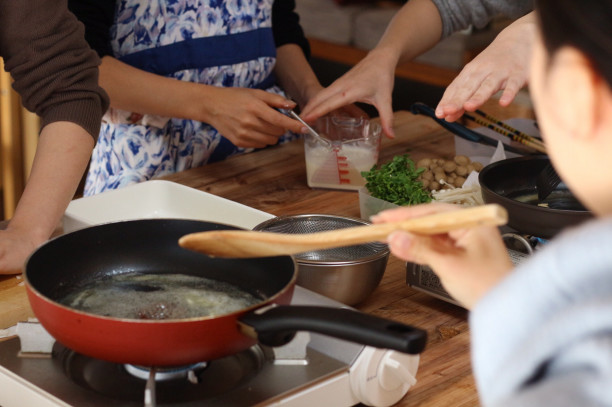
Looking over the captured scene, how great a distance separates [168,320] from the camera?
82 centimetres

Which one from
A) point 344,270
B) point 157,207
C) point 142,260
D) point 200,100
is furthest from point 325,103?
point 142,260

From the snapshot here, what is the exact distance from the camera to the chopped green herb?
4.88 ft

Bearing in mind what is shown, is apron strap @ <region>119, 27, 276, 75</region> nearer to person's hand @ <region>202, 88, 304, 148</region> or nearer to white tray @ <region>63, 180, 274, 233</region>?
person's hand @ <region>202, 88, 304, 148</region>

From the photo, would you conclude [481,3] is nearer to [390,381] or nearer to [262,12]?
[262,12]

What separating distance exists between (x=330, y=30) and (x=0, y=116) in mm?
1837

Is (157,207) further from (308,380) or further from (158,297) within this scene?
(308,380)

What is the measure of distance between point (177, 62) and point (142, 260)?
105 cm

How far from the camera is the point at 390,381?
3.28ft

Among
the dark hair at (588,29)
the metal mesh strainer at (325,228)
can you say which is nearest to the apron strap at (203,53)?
the metal mesh strainer at (325,228)

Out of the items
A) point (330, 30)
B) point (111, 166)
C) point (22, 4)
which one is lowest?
point (330, 30)

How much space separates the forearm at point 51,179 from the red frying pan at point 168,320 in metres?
0.37

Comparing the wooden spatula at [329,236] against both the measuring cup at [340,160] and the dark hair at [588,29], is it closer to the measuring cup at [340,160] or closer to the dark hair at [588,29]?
the dark hair at [588,29]

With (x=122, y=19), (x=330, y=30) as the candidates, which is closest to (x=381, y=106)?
(x=122, y=19)

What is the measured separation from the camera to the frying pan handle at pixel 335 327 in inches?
30.2
